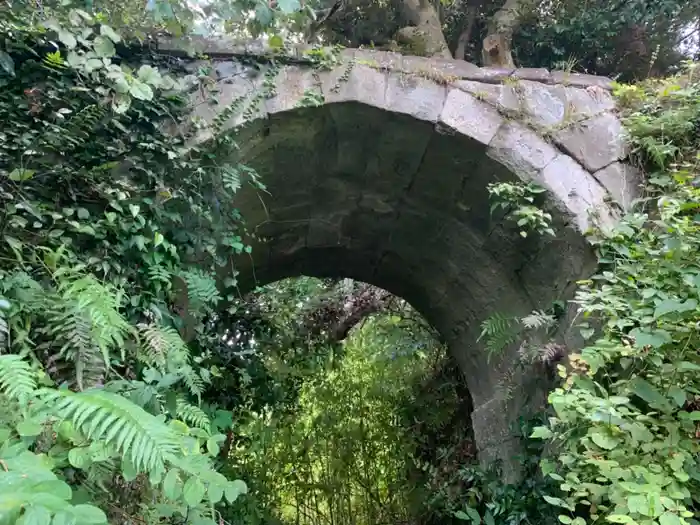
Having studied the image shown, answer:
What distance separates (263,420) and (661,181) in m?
3.58

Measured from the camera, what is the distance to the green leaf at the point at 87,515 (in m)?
1.08

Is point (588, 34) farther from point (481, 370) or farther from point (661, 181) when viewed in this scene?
point (481, 370)

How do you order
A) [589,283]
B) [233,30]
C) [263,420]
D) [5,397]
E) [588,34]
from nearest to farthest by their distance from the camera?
[5,397] → [589,283] → [233,30] → [588,34] → [263,420]

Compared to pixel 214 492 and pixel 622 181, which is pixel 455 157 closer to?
pixel 622 181

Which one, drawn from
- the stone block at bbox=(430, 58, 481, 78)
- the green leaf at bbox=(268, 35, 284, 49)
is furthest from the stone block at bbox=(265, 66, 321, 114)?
the stone block at bbox=(430, 58, 481, 78)

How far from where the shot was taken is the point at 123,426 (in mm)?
1425

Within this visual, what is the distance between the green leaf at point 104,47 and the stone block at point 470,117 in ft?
4.83

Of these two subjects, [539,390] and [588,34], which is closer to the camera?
[539,390]

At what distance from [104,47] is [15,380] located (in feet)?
4.84

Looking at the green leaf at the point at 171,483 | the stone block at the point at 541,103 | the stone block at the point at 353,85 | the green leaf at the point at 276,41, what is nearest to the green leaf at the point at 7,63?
the green leaf at the point at 276,41

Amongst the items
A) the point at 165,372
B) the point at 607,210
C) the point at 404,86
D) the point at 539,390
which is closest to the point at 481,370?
the point at 539,390

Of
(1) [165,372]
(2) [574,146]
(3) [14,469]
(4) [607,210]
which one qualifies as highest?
(2) [574,146]

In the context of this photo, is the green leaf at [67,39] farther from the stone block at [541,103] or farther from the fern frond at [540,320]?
the fern frond at [540,320]

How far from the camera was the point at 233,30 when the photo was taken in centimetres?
299
